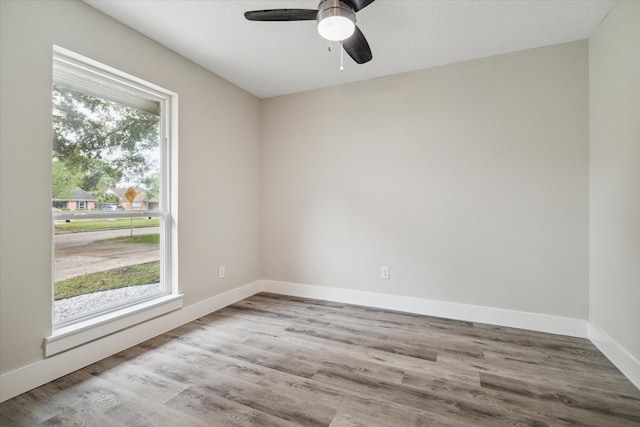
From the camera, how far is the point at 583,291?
2.39 metres

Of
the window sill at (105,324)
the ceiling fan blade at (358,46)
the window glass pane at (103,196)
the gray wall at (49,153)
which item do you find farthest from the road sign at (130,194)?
the ceiling fan blade at (358,46)

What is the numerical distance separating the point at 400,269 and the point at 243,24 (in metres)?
2.69

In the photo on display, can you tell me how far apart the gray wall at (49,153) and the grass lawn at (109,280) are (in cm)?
18

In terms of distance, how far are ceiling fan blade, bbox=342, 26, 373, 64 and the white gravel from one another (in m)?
2.61

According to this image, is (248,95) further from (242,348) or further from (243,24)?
(242,348)

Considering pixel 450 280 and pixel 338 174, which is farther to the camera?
pixel 338 174

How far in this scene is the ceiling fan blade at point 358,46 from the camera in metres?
1.87

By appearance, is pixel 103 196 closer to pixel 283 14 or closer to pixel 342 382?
pixel 283 14

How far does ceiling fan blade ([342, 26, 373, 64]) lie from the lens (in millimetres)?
1865

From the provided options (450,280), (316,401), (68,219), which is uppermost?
(68,219)

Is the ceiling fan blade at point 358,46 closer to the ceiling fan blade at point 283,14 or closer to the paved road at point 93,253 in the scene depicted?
the ceiling fan blade at point 283,14

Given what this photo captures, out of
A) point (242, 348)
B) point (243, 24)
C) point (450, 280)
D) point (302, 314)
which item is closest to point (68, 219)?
point (242, 348)

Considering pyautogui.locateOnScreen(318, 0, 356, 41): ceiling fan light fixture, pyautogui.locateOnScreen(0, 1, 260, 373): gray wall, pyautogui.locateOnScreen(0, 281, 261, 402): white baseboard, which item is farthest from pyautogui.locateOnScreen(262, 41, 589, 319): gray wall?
pyautogui.locateOnScreen(318, 0, 356, 41): ceiling fan light fixture

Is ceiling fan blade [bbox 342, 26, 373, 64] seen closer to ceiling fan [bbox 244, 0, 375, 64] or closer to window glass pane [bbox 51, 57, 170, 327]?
ceiling fan [bbox 244, 0, 375, 64]
